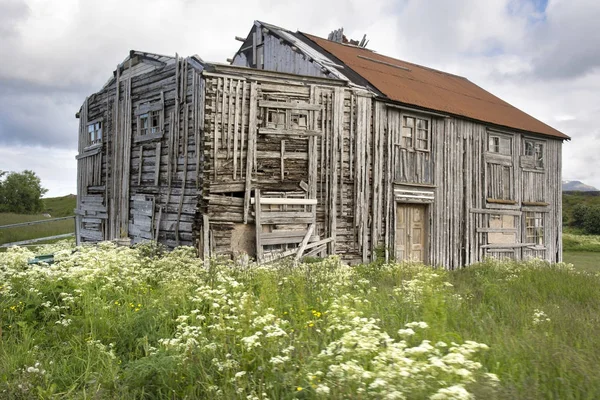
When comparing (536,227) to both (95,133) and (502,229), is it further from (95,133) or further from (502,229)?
(95,133)

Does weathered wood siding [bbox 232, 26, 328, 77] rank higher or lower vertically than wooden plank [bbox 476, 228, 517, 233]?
higher

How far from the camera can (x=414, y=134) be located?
16.9m

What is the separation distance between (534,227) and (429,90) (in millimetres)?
7894

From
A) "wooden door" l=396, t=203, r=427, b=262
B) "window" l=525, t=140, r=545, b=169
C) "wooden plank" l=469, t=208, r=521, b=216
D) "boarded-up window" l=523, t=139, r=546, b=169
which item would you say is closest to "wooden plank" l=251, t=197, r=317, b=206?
"wooden door" l=396, t=203, r=427, b=262

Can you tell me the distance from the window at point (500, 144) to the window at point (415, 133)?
12.9 ft

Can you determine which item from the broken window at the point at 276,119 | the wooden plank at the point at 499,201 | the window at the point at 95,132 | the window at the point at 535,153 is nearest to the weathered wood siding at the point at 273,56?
the broken window at the point at 276,119

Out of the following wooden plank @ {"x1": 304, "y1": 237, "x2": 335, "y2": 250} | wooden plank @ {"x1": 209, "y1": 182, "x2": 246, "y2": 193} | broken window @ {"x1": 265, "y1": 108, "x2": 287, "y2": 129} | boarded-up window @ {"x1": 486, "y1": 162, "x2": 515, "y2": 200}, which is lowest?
wooden plank @ {"x1": 304, "y1": 237, "x2": 335, "y2": 250}

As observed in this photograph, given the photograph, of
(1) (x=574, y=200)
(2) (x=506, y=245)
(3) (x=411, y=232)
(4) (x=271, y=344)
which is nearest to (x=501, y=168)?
(2) (x=506, y=245)

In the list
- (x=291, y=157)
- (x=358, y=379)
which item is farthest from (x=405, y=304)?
(x=291, y=157)

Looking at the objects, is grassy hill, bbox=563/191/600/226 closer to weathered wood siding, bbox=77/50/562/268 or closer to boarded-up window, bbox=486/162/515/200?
boarded-up window, bbox=486/162/515/200

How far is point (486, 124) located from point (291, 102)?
9.41m

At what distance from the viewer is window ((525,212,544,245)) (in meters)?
21.1

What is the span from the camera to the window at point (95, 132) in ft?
65.1

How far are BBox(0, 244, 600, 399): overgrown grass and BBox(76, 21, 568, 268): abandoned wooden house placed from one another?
5.50 m
